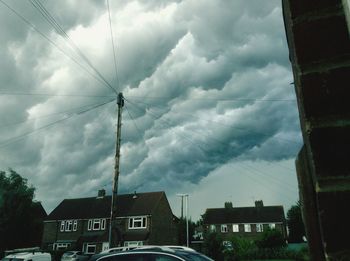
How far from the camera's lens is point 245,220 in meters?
70.3

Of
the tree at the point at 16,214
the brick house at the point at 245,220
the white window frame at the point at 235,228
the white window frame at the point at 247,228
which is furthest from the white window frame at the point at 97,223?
the white window frame at the point at 247,228

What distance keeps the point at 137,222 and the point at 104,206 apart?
9437mm

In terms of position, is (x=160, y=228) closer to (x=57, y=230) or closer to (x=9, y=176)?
(x=57, y=230)

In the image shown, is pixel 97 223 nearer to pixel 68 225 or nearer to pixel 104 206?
pixel 104 206

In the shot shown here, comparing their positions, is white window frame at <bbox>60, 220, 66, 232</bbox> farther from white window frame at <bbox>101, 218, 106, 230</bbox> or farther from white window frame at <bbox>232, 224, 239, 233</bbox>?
white window frame at <bbox>232, 224, 239, 233</bbox>

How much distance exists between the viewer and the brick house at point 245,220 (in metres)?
68.2

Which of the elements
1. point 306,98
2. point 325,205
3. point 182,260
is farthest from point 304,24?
point 182,260

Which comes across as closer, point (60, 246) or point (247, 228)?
point (60, 246)

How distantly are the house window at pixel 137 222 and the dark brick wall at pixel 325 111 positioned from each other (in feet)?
162

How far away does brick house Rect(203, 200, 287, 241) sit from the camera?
224 feet

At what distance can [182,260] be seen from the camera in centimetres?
785

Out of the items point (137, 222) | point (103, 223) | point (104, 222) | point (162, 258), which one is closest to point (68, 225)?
point (103, 223)

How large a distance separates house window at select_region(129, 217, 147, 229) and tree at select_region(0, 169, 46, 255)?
1986 cm

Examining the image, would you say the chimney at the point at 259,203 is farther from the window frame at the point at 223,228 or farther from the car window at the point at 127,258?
the car window at the point at 127,258
